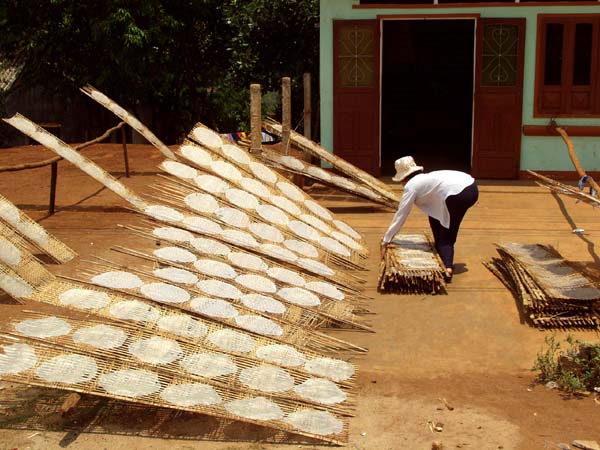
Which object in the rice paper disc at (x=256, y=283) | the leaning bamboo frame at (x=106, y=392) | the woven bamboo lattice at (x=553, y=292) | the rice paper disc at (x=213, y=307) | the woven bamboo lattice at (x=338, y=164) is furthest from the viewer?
the woven bamboo lattice at (x=338, y=164)

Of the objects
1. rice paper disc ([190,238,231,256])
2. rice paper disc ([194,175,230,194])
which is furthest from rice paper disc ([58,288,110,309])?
rice paper disc ([194,175,230,194])

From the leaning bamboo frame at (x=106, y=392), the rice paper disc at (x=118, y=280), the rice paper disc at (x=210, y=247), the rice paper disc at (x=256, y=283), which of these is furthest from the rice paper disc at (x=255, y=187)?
the leaning bamboo frame at (x=106, y=392)

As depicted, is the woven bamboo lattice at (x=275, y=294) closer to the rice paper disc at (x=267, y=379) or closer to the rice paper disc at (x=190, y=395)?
the rice paper disc at (x=267, y=379)

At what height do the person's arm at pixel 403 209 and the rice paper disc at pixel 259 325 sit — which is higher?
the person's arm at pixel 403 209

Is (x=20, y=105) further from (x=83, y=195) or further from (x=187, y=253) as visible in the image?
(x=187, y=253)

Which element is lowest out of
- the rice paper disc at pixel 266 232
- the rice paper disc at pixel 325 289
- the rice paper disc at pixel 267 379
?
the rice paper disc at pixel 267 379

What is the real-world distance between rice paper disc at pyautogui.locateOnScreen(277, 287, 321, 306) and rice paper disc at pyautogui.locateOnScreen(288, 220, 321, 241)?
3.96 feet

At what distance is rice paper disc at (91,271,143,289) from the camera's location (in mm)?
4973

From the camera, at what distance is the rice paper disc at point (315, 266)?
21.0 feet

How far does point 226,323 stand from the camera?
5.00 m

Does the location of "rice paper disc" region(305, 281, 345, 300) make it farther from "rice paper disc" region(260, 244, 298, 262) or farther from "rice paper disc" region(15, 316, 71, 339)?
"rice paper disc" region(15, 316, 71, 339)

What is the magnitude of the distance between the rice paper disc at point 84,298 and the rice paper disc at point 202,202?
197 centimetres

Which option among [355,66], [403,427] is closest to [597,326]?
[403,427]

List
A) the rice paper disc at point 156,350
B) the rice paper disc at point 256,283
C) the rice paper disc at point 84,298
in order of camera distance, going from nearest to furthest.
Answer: the rice paper disc at point 156,350
the rice paper disc at point 84,298
the rice paper disc at point 256,283
